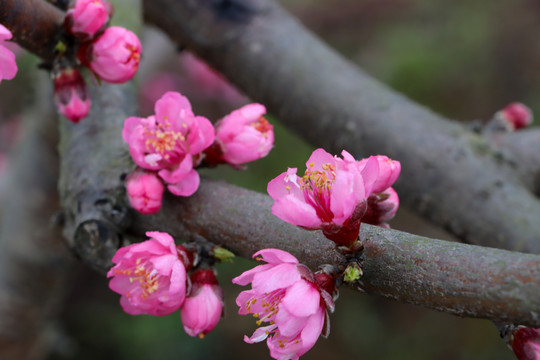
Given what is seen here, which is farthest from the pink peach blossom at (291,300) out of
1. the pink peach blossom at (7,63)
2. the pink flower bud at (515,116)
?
the pink flower bud at (515,116)

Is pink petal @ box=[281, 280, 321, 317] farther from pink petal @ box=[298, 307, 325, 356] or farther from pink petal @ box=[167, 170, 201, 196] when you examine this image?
pink petal @ box=[167, 170, 201, 196]

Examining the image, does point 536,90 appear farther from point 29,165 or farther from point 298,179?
point 298,179

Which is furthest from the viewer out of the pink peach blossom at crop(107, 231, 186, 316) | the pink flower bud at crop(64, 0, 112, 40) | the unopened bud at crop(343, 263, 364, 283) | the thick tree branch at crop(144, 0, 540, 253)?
the thick tree branch at crop(144, 0, 540, 253)

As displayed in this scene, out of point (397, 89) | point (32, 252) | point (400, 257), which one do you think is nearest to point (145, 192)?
point (400, 257)

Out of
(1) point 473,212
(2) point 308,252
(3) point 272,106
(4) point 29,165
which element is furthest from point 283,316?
(4) point 29,165

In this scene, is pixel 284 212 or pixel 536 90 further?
pixel 536 90

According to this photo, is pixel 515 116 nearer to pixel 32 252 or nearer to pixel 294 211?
pixel 294 211

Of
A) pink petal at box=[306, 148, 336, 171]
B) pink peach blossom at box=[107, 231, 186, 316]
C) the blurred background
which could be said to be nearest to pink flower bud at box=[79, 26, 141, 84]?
pink peach blossom at box=[107, 231, 186, 316]
